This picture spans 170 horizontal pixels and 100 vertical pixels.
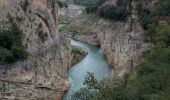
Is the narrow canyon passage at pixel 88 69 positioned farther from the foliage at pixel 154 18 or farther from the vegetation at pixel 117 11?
the foliage at pixel 154 18

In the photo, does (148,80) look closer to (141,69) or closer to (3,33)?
(141,69)

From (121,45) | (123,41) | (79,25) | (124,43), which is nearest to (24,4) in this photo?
(124,43)

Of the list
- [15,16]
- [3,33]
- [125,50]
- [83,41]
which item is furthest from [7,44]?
[83,41]

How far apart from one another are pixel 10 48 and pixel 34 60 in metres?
3.60

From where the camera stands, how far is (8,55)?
1763 inches

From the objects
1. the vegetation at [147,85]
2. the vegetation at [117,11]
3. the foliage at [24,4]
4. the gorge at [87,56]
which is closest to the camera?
the vegetation at [147,85]

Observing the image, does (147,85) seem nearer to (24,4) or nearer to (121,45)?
(24,4)

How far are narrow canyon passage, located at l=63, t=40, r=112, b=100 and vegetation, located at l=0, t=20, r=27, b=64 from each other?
7984mm

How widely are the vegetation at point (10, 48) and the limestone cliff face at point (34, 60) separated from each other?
62cm

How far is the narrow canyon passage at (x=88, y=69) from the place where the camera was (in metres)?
56.5

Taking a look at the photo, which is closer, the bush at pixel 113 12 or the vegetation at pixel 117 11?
the vegetation at pixel 117 11

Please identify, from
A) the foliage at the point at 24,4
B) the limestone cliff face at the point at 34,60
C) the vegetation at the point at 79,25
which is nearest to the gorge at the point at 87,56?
the limestone cliff face at the point at 34,60

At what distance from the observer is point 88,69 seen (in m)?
67.6

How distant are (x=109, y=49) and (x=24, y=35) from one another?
30.5m
